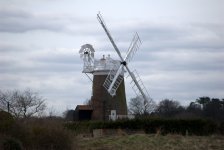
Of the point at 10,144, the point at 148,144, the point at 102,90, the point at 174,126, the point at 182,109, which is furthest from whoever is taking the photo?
the point at 182,109

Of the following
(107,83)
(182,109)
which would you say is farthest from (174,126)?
(182,109)

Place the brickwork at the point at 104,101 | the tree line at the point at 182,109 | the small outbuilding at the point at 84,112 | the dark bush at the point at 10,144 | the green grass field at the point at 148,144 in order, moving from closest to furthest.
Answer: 1. the dark bush at the point at 10,144
2. the green grass field at the point at 148,144
3. the brickwork at the point at 104,101
4. the small outbuilding at the point at 84,112
5. the tree line at the point at 182,109

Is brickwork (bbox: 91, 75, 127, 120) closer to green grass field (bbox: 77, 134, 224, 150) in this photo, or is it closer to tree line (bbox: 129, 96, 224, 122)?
tree line (bbox: 129, 96, 224, 122)

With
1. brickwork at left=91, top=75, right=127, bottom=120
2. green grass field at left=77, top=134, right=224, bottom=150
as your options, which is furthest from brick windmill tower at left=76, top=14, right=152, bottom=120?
green grass field at left=77, top=134, right=224, bottom=150

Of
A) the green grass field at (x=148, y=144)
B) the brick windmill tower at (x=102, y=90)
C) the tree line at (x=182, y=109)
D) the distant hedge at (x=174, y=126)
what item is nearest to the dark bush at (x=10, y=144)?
the green grass field at (x=148, y=144)

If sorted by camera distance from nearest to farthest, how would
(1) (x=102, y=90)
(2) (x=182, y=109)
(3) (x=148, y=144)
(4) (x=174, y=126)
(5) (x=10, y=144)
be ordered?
1. (5) (x=10, y=144)
2. (3) (x=148, y=144)
3. (4) (x=174, y=126)
4. (1) (x=102, y=90)
5. (2) (x=182, y=109)

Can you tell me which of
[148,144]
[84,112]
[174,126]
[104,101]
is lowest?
[148,144]

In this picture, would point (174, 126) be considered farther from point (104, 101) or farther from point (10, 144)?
point (10, 144)

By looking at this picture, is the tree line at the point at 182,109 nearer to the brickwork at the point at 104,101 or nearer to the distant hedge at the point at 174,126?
the brickwork at the point at 104,101

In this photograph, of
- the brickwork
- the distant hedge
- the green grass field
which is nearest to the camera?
the green grass field

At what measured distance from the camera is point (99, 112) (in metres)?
63.2

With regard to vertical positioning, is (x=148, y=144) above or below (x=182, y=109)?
below

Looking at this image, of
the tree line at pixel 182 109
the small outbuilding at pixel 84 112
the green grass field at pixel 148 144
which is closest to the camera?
the green grass field at pixel 148 144

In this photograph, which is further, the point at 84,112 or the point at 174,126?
the point at 84,112
